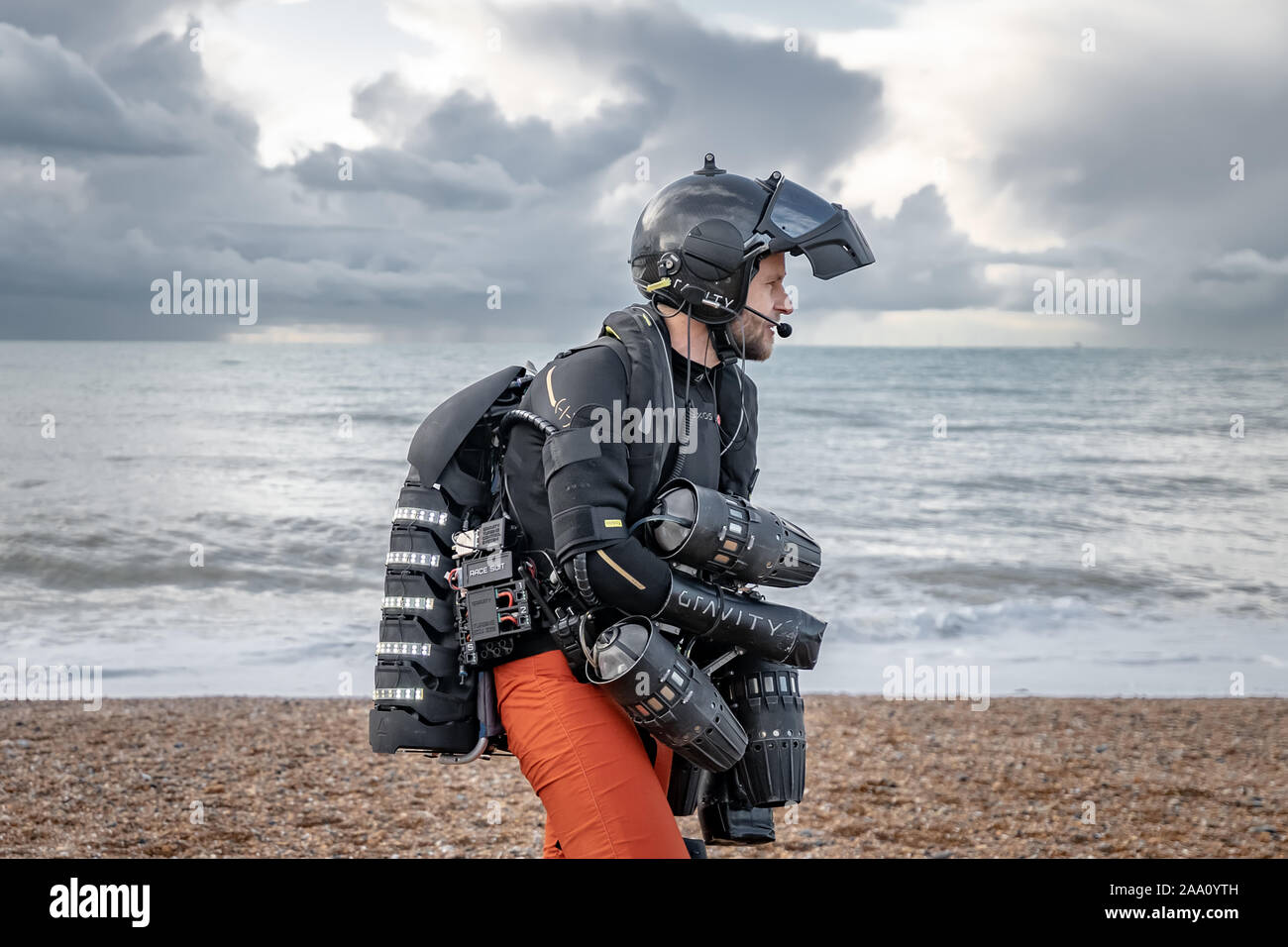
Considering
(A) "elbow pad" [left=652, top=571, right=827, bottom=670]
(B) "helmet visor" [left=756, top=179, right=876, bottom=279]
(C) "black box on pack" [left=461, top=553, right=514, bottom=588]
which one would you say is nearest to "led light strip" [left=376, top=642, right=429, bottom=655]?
(C) "black box on pack" [left=461, top=553, right=514, bottom=588]

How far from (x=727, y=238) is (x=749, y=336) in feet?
1.08

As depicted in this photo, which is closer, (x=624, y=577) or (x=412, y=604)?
(x=624, y=577)

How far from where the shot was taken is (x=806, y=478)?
80.4 ft

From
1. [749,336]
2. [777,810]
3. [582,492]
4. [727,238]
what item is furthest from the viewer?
[777,810]

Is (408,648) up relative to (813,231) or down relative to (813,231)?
down

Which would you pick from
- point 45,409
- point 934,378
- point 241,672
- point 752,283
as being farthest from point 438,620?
point 934,378

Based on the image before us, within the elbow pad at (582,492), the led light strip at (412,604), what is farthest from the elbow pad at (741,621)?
the led light strip at (412,604)

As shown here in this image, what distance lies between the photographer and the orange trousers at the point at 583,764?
322cm

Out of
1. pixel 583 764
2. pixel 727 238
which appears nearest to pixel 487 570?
pixel 583 764

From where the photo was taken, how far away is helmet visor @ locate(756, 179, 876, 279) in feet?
12.2

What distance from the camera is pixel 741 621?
3.46m

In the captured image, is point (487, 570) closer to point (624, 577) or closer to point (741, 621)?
point (624, 577)

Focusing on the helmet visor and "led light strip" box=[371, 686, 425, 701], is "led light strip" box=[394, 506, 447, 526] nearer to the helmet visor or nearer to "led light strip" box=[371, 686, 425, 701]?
"led light strip" box=[371, 686, 425, 701]

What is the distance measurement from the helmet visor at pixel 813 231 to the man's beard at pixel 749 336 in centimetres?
24
